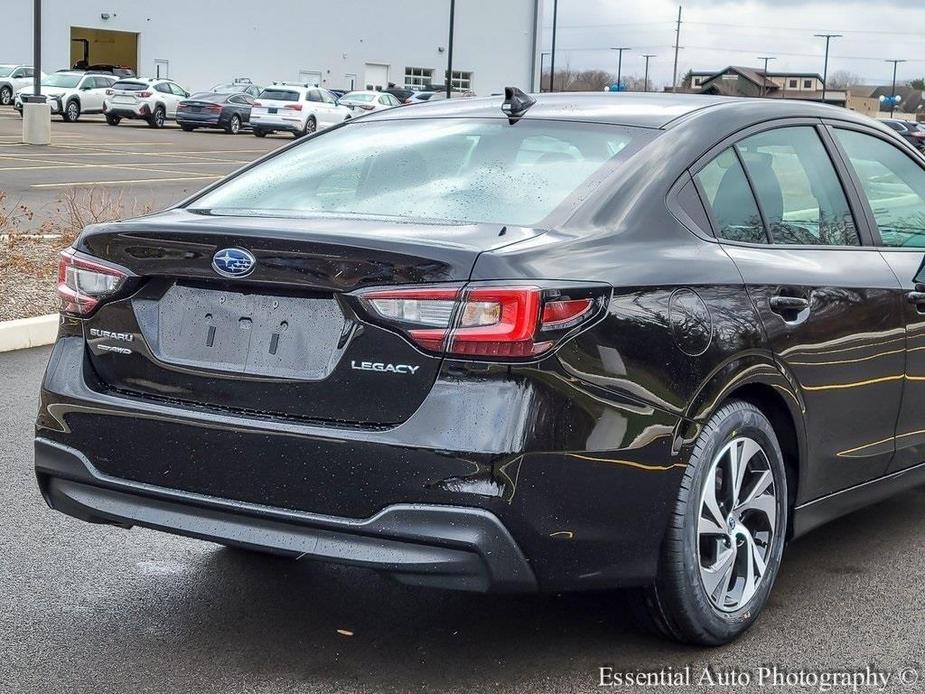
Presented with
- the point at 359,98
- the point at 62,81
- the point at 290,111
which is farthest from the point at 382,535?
the point at 359,98

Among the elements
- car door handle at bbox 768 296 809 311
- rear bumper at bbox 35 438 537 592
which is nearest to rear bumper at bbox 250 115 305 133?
car door handle at bbox 768 296 809 311

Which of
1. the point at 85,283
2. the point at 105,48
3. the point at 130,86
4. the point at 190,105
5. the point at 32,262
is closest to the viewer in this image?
the point at 85,283

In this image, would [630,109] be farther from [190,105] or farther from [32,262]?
[190,105]

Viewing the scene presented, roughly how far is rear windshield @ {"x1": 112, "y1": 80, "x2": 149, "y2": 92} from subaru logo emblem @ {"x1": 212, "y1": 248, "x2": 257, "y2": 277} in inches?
1711

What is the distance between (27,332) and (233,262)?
5.67 m

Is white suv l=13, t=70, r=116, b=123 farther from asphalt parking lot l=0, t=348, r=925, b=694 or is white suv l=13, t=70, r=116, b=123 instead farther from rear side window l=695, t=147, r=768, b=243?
rear side window l=695, t=147, r=768, b=243

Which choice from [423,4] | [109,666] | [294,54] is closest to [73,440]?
[109,666]

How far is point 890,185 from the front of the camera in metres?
5.12

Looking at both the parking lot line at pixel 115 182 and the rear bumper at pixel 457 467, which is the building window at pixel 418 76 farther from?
the rear bumper at pixel 457 467

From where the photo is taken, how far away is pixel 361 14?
253 feet

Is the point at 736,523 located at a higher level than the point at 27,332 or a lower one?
higher

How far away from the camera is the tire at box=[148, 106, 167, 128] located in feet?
150

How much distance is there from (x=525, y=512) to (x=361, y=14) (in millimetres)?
76677

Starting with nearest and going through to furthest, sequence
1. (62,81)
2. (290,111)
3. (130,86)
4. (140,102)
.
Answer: (290,111) → (140,102) → (130,86) → (62,81)
